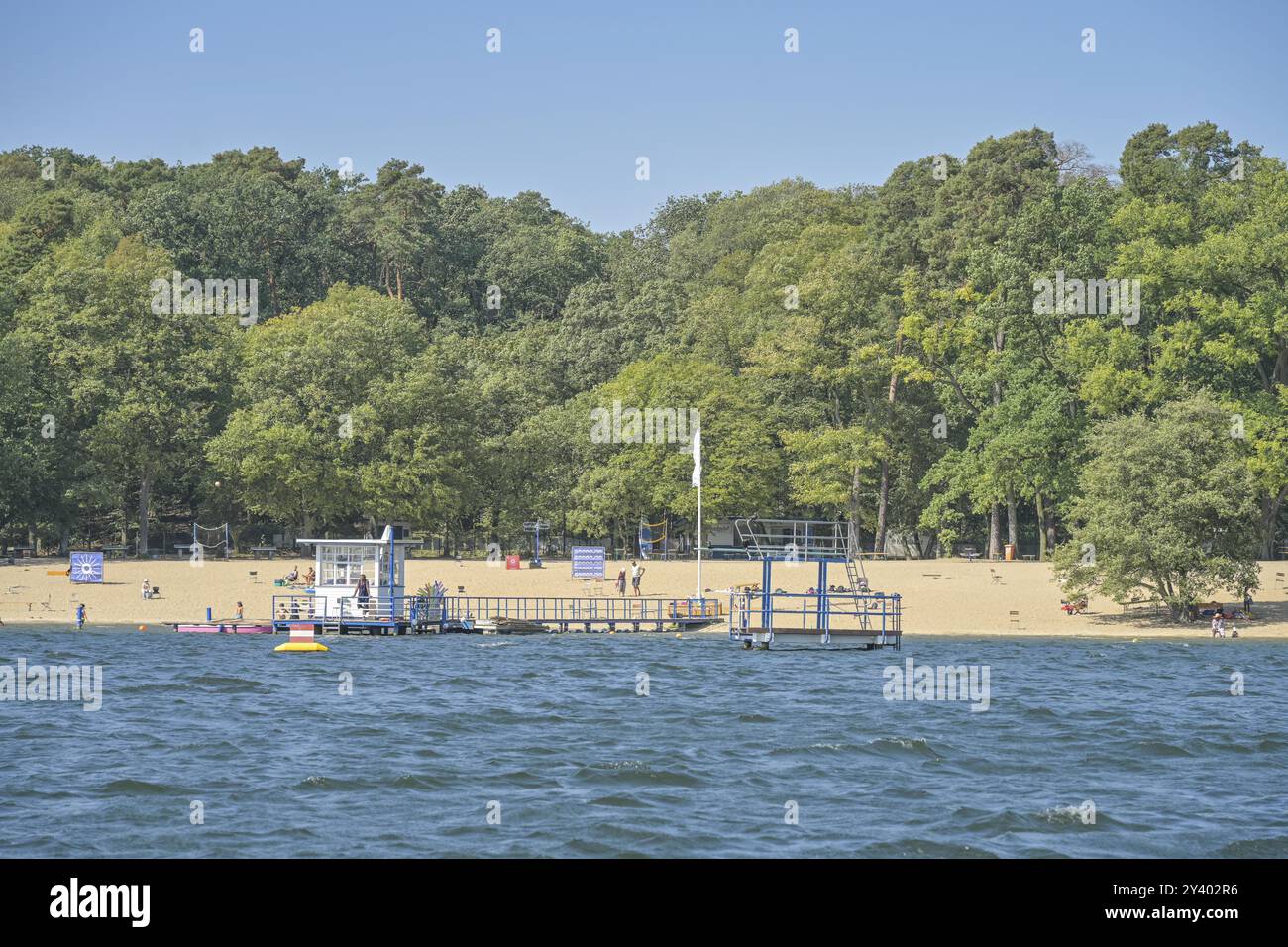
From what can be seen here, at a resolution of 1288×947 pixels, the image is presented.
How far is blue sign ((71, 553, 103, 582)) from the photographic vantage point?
65062mm

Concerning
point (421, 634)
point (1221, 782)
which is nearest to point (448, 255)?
point (421, 634)

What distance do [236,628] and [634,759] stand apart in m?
30.4

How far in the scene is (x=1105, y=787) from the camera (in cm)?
2631

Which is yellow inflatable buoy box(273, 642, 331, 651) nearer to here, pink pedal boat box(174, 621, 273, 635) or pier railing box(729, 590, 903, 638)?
pink pedal boat box(174, 621, 273, 635)

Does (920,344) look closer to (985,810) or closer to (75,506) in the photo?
(75,506)

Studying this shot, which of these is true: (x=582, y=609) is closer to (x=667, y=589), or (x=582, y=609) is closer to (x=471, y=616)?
(x=471, y=616)

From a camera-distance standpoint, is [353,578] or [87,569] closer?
[353,578]

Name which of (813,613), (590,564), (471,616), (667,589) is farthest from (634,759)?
(590,564)

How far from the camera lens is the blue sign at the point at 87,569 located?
65062mm

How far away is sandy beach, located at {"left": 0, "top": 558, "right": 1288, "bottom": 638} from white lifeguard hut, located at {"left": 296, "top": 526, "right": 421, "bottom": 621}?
619 centimetres

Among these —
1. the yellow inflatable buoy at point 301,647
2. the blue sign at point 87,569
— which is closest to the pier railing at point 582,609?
the yellow inflatable buoy at point 301,647

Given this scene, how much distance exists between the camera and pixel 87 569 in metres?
65.3

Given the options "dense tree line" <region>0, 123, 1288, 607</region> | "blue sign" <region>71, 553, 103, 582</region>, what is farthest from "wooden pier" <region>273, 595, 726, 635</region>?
"dense tree line" <region>0, 123, 1288, 607</region>

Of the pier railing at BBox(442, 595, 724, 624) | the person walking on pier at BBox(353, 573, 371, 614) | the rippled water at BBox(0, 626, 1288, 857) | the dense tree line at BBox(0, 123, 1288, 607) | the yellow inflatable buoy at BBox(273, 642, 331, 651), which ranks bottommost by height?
the rippled water at BBox(0, 626, 1288, 857)
